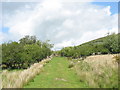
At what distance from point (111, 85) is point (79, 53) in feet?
158

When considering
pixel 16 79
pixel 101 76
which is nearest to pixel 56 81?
pixel 16 79

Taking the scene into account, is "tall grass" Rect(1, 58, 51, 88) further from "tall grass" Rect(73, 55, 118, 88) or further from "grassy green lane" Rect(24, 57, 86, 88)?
"tall grass" Rect(73, 55, 118, 88)

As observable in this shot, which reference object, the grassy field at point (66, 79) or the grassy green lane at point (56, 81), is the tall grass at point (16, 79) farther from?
the grassy green lane at point (56, 81)

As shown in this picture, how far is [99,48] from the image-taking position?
57281 mm

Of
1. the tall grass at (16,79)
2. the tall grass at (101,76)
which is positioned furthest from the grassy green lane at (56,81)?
the tall grass at (101,76)

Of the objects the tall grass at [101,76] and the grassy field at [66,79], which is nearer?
the tall grass at [101,76]

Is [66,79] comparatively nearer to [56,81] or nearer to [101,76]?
[56,81]

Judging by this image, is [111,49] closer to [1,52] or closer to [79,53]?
[79,53]

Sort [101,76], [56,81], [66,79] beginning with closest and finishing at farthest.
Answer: [101,76], [56,81], [66,79]

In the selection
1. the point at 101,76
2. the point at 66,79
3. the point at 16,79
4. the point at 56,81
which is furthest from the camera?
the point at 66,79

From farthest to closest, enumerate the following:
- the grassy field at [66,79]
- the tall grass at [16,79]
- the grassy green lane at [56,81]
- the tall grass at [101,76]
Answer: the grassy green lane at [56,81] < the grassy field at [66,79] < the tall grass at [16,79] < the tall grass at [101,76]

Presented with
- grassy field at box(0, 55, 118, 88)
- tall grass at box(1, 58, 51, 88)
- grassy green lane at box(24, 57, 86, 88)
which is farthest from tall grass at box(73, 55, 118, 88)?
tall grass at box(1, 58, 51, 88)

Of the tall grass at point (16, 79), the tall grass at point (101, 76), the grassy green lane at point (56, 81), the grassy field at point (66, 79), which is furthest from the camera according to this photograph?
the grassy green lane at point (56, 81)

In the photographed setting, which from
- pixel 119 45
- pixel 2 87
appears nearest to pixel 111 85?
pixel 2 87
